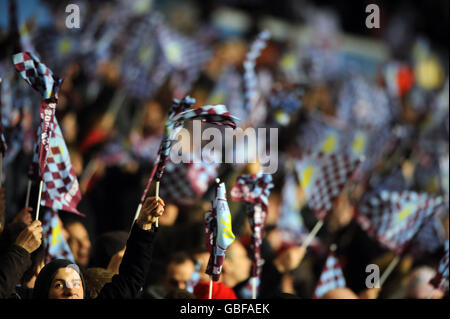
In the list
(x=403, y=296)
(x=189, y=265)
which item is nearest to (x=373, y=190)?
(x=403, y=296)

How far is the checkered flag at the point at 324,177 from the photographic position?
17.1ft

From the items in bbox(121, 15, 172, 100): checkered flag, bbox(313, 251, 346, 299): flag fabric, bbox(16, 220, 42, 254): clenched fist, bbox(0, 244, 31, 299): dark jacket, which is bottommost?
bbox(313, 251, 346, 299): flag fabric

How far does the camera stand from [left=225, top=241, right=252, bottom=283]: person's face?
4438mm

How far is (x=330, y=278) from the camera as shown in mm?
4816

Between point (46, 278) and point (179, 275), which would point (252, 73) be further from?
point (46, 278)

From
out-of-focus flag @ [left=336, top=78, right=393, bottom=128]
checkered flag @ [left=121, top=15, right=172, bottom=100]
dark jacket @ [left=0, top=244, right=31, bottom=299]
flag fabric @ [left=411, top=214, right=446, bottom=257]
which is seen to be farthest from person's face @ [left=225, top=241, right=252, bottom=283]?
out-of-focus flag @ [left=336, top=78, right=393, bottom=128]

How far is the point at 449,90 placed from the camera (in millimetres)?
8992

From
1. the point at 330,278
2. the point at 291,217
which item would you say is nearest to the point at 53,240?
the point at 330,278

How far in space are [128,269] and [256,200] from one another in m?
1.15

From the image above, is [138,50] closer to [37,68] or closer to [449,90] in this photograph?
[449,90]

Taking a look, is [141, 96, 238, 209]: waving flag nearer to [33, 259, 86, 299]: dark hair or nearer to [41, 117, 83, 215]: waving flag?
[41, 117, 83, 215]: waving flag

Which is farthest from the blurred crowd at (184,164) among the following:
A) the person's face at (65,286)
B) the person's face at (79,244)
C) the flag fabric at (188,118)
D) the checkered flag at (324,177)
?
the flag fabric at (188,118)

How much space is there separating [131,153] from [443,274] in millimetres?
3721

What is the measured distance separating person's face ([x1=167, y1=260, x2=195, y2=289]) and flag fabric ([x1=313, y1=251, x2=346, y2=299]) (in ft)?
3.24
